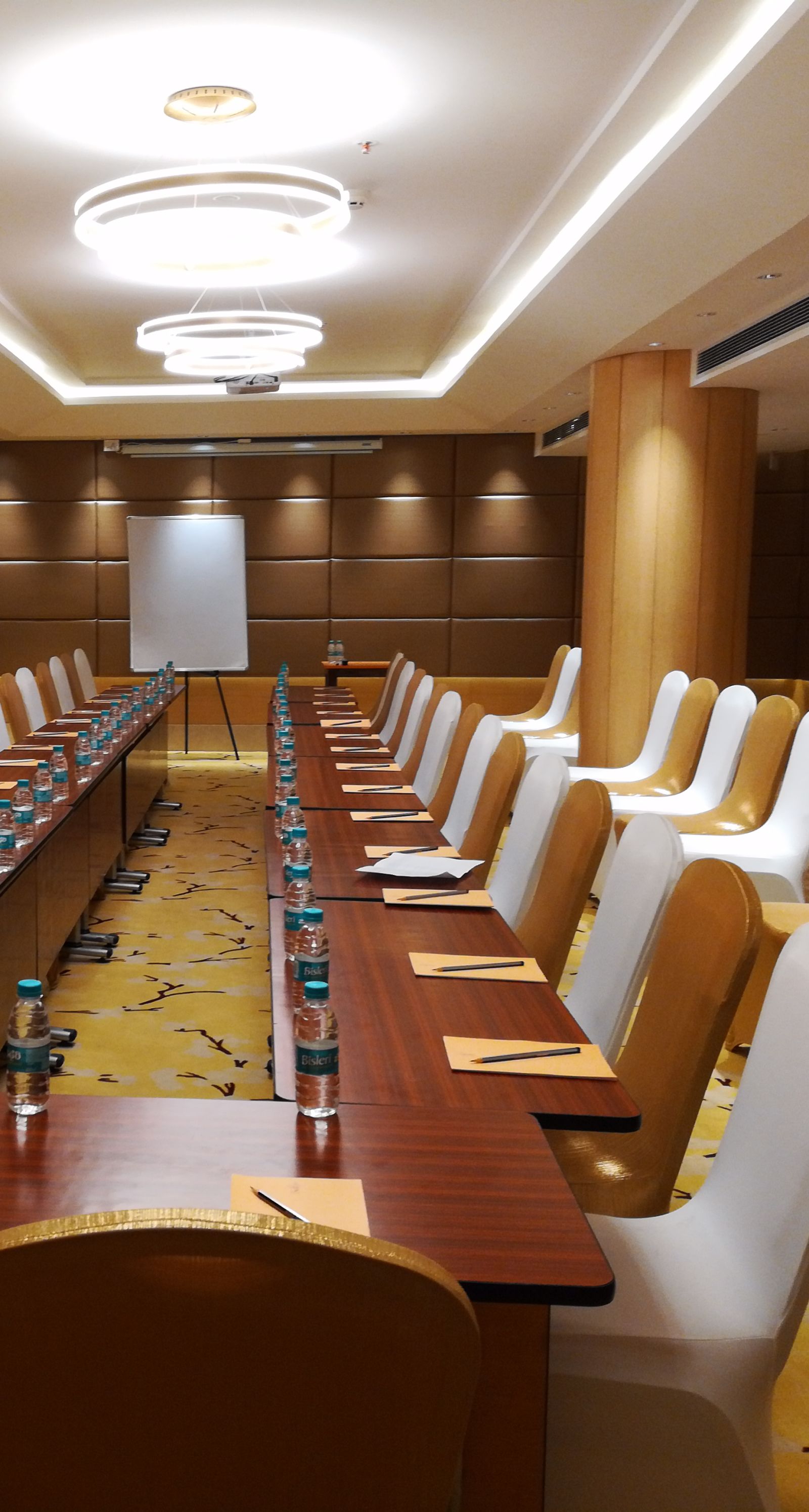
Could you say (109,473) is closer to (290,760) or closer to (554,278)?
(554,278)

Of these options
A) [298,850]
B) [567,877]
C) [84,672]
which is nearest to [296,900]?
[298,850]

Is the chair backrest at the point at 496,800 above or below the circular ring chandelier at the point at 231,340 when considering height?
A: below

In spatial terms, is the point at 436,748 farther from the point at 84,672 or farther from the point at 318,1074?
the point at 84,672

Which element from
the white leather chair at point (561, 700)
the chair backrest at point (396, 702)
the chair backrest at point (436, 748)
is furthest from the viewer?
the white leather chair at point (561, 700)

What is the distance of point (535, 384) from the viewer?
372 inches

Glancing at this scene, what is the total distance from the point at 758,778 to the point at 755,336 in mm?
2641

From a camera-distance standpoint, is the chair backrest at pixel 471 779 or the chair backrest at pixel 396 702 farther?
the chair backrest at pixel 396 702

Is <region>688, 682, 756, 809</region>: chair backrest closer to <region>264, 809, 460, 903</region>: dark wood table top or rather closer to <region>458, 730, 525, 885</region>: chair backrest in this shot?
<region>458, 730, 525, 885</region>: chair backrest

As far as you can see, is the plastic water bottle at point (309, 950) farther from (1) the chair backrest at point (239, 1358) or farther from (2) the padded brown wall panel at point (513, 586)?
(2) the padded brown wall panel at point (513, 586)

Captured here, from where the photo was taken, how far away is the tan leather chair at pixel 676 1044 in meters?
2.24

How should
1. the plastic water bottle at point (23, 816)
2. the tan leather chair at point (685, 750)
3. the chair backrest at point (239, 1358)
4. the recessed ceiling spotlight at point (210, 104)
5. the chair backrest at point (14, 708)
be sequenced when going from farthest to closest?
1. the chair backrest at point (14, 708)
2. the tan leather chair at point (685, 750)
3. the recessed ceiling spotlight at point (210, 104)
4. the plastic water bottle at point (23, 816)
5. the chair backrest at point (239, 1358)

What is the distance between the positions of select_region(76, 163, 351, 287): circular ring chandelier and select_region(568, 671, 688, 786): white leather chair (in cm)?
285

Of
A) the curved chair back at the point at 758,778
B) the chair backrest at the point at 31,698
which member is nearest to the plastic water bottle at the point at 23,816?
the curved chair back at the point at 758,778

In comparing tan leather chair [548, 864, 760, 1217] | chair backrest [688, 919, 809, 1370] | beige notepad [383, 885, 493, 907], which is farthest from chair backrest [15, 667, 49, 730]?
chair backrest [688, 919, 809, 1370]
